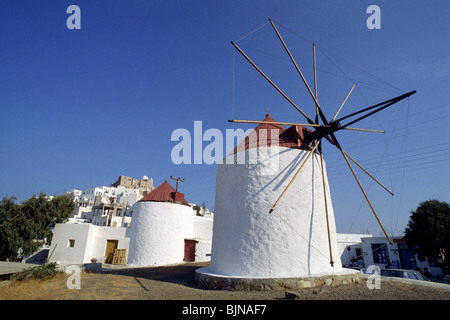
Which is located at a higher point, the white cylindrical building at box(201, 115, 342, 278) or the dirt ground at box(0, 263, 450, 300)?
the white cylindrical building at box(201, 115, 342, 278)

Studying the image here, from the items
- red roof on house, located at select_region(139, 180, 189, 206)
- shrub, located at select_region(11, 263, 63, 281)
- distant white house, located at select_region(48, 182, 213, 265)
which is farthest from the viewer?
red roof on house, located at select_region(139, 180, 189, 206)

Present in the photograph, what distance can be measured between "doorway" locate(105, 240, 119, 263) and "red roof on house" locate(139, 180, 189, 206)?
234 inches

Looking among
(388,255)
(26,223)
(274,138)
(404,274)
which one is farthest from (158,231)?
(388,255)

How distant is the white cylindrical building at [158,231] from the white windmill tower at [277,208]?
26.9 ft

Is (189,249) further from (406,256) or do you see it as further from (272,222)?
(406,256)

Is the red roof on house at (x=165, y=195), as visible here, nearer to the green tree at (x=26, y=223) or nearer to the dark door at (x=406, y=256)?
the green tree at (x=26, y=223)

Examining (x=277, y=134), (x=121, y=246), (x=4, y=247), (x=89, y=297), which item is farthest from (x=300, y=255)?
(x=4, y=247)

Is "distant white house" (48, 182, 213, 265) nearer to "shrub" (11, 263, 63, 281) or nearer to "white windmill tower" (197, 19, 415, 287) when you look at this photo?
"shrub" (11, 263, 63, 281)

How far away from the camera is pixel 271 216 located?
27.6 feet

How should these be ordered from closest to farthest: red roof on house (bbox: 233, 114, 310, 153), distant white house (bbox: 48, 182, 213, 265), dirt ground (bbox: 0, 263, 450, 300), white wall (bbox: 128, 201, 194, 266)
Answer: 1. dirt ground (bbox: 0, 263, 450, 300)
2. red roof on house (bbox: 233, 114, 310, 153)
3. white wall (bbox: 128, 201, 194, 266)
4. distant white house (bbox: 48, 182, 213, 265)

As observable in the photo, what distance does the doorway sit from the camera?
1908 centimetres

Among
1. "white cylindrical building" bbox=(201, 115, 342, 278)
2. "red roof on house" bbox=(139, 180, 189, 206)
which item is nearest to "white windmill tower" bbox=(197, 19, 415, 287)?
"white cylindrical building" bbox=(201, 115, 342, 278)

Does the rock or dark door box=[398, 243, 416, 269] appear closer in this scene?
the rock

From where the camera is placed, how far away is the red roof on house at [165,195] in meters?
17.4
